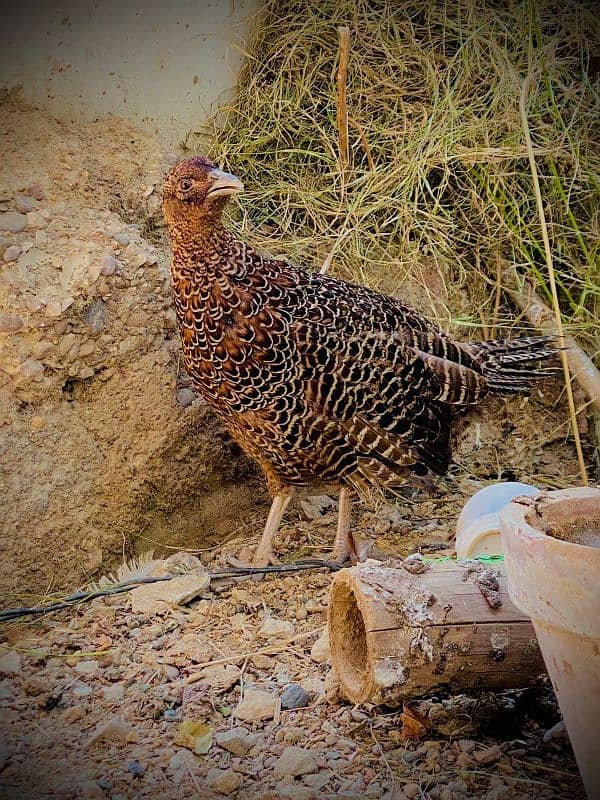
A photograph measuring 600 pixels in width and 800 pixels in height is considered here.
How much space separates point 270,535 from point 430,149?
75.2 inches

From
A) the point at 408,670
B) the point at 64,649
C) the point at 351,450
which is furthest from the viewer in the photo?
the point at 351,450

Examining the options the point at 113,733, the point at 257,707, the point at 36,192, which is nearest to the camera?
the point at 113,733

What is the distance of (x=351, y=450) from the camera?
3213 mm

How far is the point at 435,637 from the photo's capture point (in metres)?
2.12

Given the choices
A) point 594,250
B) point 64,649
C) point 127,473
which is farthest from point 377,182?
point 64,649

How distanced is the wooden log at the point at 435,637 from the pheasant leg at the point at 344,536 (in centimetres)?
120

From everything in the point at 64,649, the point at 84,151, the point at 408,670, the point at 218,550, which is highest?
the point at 84,151

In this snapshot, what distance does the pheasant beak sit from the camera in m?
2.99

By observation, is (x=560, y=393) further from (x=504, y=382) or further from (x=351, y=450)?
(x=351, y=450)

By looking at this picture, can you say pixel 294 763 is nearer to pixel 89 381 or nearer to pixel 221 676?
pixel 221 676

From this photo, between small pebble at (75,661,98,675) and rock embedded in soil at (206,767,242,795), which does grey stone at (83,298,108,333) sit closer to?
small pebble at (75,661,98,675)

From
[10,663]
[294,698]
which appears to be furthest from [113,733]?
Result: [10,663]

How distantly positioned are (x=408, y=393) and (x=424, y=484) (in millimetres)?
357

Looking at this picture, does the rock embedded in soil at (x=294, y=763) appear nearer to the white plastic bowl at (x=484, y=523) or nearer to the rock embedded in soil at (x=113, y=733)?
the rock embedded in soil at (x=113, y=733)
